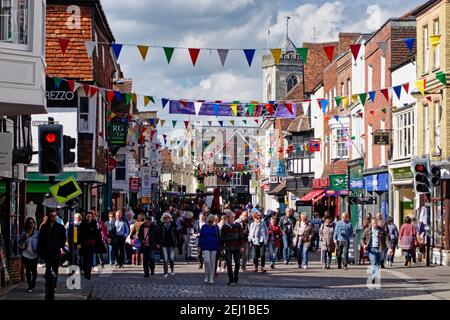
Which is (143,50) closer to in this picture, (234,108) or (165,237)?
(165,237)

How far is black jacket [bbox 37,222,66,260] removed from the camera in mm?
21828

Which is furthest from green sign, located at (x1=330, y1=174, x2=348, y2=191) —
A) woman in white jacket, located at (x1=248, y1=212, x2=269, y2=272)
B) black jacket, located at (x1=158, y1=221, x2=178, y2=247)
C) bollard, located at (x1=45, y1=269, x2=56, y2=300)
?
bollard, located at (x1=45, y1=269, x2=56, y2=300)

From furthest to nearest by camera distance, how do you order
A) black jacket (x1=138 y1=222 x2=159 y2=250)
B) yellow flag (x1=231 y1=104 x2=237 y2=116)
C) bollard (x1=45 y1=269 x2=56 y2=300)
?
yellow flag (x1=231 y1=104 x2=237 y2=116), black jacket (x1=138 y1=222 x2=159 y2=250), bollard (x1=45 y1=269 x2=56 y2=300)

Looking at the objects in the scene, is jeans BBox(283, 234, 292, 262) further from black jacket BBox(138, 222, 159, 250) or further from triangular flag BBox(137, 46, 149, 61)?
triangular flag BBox(137, 46, 149, 61)

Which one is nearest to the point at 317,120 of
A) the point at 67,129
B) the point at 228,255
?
the point at 67,129

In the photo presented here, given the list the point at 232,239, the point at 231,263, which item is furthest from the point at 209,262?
the point at 232,239

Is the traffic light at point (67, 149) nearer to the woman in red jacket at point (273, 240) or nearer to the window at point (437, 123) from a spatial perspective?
the woman in red jacket at point (273, 240)

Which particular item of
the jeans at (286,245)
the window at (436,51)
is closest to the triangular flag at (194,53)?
the jeans at (286,245)

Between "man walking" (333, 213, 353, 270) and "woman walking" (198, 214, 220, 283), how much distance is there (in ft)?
23.2

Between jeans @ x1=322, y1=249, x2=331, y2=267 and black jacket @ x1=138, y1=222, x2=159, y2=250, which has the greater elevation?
black jacket @ x1=138, y1=222, x2=159, y2=250

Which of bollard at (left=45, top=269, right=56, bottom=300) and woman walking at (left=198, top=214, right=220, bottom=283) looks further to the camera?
woman walking at (left=198, top=214, right=220, bottom=283)

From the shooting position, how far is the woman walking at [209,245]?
1004 inches

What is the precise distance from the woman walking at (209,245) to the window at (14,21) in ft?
27.2
